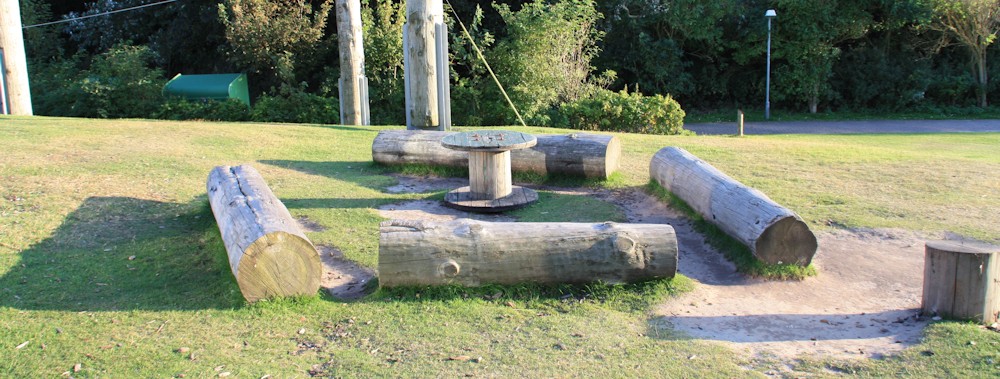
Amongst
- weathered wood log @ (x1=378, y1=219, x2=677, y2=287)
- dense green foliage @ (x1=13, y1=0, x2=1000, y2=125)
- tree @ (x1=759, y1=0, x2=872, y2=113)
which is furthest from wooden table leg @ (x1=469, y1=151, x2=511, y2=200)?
tree @ (x1=759, y1=0, x2=872, y2=113)

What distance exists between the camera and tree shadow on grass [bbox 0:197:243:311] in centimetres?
537

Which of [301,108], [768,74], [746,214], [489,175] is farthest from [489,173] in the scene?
[768,74]

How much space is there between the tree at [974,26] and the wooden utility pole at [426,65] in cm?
1842

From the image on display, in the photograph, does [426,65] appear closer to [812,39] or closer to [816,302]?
[816,302]

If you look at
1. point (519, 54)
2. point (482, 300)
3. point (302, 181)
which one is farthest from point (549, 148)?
point (519, 54)

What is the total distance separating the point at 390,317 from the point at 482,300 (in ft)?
2.19

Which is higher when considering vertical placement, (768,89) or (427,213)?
(768,89)

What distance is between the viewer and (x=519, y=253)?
5.53 m

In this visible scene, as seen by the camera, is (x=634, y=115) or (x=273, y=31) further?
(x=273, y=31)

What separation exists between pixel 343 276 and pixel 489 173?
2.60 meters

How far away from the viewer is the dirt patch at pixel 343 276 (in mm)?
5734

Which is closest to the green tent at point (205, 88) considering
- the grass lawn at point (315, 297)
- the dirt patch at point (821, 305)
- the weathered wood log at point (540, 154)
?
the grass lawn at point (315, 297)

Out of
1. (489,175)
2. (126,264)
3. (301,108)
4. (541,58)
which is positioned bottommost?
(126,264)

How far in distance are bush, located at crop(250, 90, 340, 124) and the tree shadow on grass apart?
12615 mm
